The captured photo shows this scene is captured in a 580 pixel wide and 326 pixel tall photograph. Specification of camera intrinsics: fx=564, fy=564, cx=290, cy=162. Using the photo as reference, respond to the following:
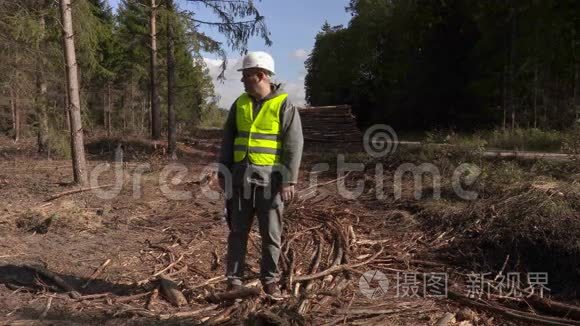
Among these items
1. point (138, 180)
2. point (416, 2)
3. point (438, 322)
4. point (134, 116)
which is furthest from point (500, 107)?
point (438, 322)

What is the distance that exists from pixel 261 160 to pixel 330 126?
529 inches

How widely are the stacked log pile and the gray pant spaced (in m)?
12.7

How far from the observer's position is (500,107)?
3005cm

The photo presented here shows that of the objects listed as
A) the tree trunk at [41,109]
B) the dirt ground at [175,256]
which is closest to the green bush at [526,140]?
the dirt ground at [175,256]

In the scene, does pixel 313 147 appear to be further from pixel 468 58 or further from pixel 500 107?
pixel 468 58

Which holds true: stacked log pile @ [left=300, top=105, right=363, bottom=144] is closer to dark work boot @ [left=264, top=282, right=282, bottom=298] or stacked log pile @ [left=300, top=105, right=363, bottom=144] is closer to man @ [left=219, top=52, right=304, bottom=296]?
man @ [left=219, top=52, right=304, bottom=296]

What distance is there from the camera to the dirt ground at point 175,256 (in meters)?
4.46

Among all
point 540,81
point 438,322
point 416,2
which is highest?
point 416,2

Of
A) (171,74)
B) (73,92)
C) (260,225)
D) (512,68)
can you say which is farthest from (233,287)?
(512,68)

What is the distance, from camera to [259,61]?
457 cm

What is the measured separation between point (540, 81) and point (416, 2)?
1048 cm

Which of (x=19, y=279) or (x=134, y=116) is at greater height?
(x=134, y=116)

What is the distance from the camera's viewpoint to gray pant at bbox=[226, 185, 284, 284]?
4730 mm

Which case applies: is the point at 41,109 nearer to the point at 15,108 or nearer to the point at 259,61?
the point at 15,108
